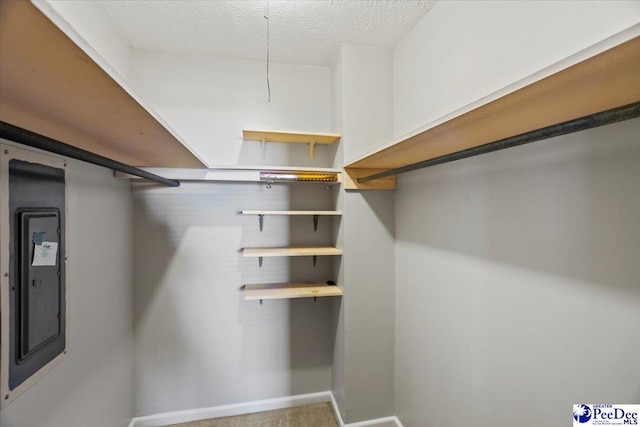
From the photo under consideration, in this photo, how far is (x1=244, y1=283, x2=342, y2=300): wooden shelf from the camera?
6.23 feet

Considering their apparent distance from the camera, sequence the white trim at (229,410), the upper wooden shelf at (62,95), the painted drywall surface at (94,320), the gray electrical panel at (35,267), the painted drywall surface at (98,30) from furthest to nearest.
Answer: the white trim at (229,410) < the painted drywall surface at (98,30) < the painted drywall surface at (94,320) < the gray electrical panel at (35,267) < the upper wooden shelf at (62,95)

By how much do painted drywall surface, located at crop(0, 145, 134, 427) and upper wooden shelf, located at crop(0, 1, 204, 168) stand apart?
337 millimetres

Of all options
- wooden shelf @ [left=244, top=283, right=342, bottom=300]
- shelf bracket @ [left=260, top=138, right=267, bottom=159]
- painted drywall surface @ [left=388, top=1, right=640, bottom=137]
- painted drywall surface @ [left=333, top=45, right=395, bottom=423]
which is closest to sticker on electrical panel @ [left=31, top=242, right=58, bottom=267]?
wooden shelf @ [left=244, top=283, right=342, bottom=300]

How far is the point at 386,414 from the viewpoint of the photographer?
1.99 m

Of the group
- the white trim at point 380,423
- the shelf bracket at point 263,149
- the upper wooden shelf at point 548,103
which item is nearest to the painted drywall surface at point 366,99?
the shelf bracket at point 263,149

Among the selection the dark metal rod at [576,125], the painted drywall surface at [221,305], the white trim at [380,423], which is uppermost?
the dark metal rod at [576,125]

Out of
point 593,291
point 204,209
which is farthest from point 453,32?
point 204,209

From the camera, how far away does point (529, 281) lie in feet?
3.46

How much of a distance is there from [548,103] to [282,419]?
2406mm

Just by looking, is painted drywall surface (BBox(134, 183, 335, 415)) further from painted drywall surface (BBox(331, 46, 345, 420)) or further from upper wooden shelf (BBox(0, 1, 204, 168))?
upper wooden shelf (BBox(0, 1, 204, 168))

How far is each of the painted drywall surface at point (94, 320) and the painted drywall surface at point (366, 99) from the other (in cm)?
149

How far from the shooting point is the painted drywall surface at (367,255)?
193 cm

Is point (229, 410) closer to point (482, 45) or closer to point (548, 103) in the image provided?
point (548, 103)

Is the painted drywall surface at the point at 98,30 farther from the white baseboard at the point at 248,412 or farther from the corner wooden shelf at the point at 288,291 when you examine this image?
the white baseboard at the point at 248,412
